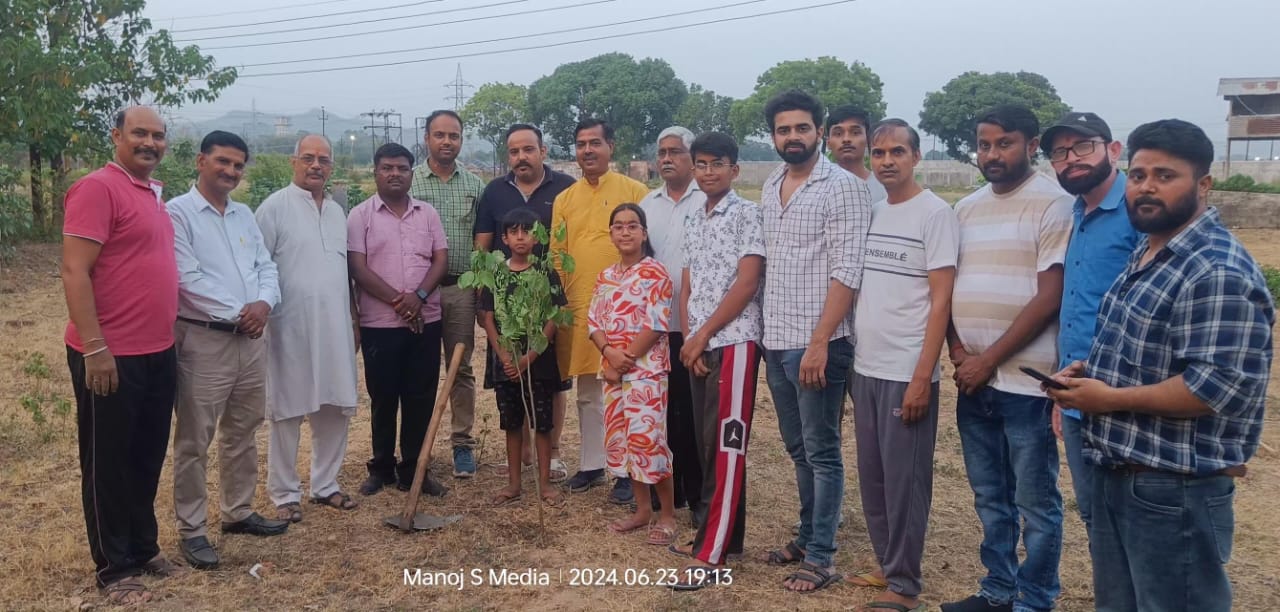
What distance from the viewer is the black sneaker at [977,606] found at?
3.57 m

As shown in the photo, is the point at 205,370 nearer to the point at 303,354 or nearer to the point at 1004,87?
the point at 303,354

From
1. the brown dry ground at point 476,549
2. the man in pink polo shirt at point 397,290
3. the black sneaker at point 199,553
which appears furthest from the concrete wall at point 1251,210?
the black sneaker at point 199,553

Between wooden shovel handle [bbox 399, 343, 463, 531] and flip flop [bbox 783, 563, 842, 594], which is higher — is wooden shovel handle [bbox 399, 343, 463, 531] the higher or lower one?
the higher one

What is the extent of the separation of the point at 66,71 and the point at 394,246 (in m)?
9.89

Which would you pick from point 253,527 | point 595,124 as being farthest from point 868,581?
point 253,527

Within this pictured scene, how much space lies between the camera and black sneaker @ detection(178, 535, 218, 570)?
419 cm

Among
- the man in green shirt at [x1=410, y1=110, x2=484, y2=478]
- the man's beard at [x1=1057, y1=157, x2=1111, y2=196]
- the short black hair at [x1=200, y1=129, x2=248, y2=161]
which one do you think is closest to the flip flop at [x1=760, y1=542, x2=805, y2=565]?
the man's beard at [x1=1057, y1=157, x2=1111, y2=196]

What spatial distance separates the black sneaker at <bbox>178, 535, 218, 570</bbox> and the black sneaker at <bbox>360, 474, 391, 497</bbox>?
1075 mm

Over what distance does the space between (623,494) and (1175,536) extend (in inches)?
126

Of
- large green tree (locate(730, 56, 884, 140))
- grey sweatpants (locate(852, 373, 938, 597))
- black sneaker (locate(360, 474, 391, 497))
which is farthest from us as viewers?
large green tree (locate(730, 56, 884, 140))

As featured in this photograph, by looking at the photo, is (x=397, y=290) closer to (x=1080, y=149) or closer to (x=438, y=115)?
(x=438, y=115)

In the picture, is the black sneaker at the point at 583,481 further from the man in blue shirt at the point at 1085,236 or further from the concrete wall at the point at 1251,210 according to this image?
the concrete wall at the point at 1251,210

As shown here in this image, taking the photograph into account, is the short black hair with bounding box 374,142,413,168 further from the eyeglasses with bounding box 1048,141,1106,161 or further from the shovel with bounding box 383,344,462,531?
the eyeglasses with bounding box 1048,141,1106,161

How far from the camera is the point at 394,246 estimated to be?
5.03 metres
